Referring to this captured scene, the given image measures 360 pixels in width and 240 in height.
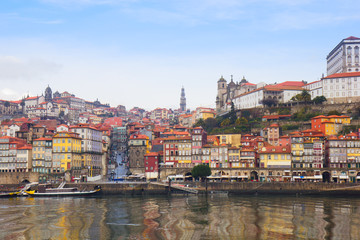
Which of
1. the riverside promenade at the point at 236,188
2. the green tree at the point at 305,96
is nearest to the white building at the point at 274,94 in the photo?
the green tree at the point at 305,96

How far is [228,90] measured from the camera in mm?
171250

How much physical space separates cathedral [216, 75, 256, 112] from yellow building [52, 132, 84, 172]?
70.9 metres

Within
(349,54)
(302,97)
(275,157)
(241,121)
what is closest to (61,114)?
(241,121)

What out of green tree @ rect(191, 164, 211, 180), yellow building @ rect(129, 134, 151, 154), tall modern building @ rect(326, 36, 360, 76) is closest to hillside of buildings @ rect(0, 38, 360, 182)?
yellow building @ rect(129, 134, 151, 154)

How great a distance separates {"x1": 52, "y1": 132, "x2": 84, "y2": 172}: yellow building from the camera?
94875 millimetres

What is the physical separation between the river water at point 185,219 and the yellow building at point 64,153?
2468 centimetres

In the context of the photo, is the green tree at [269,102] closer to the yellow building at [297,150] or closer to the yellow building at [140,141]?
the yellow building at [140,141]

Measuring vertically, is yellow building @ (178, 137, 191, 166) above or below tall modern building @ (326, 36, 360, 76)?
below

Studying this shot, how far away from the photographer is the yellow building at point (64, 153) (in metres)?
94.9

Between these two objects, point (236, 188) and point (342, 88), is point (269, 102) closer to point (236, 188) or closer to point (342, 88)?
point (342, 88)

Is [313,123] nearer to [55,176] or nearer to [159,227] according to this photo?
[55,176]

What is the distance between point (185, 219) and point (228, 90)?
123078 millimetres

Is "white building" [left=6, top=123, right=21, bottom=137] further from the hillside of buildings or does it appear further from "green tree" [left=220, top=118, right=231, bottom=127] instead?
"green tree" [left=220, top=118, right=231, bottom=127]

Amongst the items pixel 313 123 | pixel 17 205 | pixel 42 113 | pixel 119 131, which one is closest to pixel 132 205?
pixel 17 205
